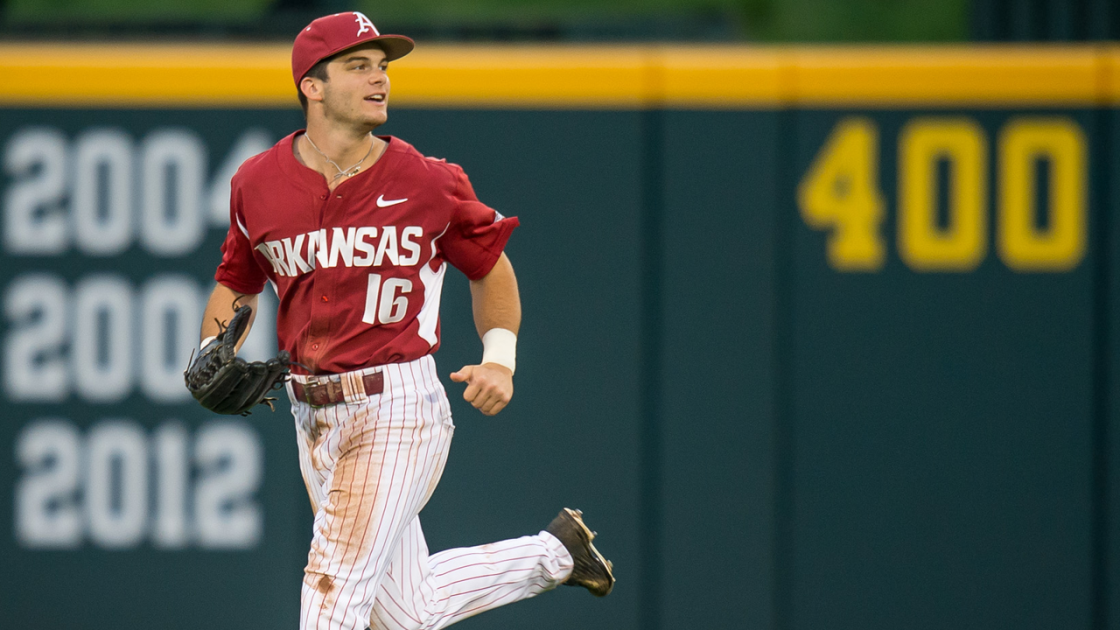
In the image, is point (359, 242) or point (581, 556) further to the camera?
point (581, 556)

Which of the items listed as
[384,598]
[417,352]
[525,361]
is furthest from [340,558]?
[525,361]

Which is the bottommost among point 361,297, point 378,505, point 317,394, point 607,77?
point 378,505

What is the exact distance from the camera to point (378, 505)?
286 cm

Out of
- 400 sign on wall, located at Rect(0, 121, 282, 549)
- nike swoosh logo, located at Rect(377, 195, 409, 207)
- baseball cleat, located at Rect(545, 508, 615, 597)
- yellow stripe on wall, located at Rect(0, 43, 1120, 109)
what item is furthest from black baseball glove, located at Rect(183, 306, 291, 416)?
yellow stripe on wall, located at Rect(0, 43, 1120, 109)

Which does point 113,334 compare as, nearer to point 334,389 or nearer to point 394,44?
point 334,389

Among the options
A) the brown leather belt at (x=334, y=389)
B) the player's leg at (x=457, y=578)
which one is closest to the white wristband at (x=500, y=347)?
the brown leather belt at (x=334, y=389)

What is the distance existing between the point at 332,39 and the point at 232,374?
0.82 metres

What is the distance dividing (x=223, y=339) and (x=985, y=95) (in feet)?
9.18

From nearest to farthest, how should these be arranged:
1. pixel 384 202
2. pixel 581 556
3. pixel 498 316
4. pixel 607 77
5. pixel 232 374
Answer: pixel 232 374, pixel 384 202, pixel 498 316, pixel 581 556, pixel 607 77

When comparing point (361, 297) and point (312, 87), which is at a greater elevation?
point (312, 87)

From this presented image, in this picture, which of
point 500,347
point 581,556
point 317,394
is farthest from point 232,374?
point 581,556

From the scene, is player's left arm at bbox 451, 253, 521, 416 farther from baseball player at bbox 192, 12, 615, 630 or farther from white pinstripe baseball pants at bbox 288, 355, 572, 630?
white pinstripe baseball pants at bbox 288, 355, 572, 630

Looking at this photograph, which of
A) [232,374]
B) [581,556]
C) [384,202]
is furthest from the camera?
[581,556]

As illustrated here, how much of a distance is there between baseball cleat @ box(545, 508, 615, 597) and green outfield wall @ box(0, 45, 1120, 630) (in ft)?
3.16
